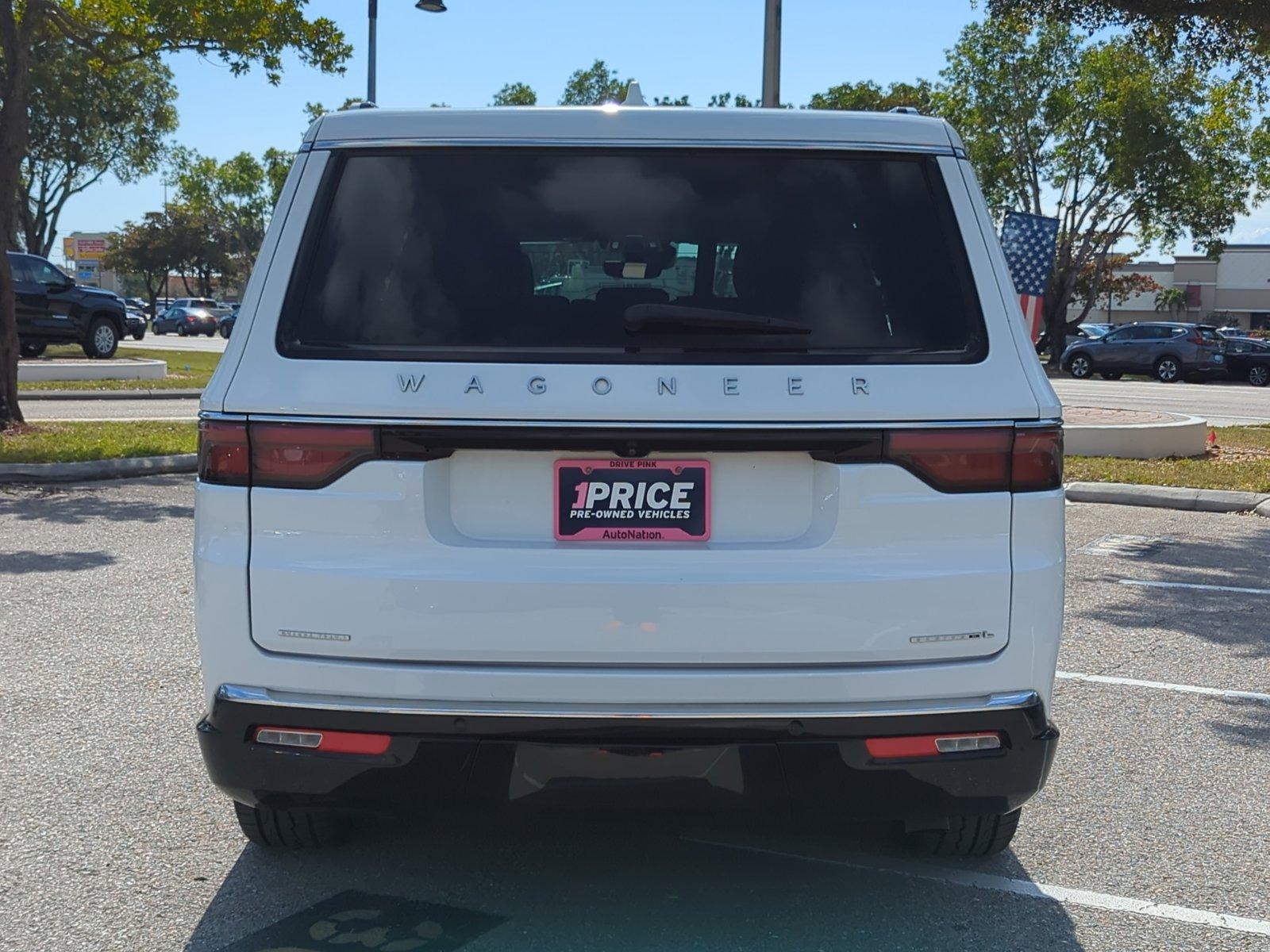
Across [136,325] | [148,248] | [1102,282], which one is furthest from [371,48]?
[148,248]

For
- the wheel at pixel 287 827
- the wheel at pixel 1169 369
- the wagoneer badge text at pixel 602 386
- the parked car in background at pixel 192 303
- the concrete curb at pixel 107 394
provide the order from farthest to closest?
the parked car in background at pixel 192 303, the wheel at pixel 1169 369, the concrete curb at pixel 107 394, the wheel at pixel 287 827, the wagoneer badge text at pixel 602 386

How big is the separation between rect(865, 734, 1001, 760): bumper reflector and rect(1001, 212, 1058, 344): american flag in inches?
416

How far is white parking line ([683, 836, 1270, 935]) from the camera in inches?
141

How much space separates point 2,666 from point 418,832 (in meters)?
2.72

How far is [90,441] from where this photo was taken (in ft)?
44.5

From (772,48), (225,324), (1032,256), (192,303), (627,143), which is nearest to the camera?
(627,143)

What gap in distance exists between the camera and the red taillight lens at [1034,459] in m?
3.16

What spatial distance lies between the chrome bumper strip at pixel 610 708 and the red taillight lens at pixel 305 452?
1.59 feet

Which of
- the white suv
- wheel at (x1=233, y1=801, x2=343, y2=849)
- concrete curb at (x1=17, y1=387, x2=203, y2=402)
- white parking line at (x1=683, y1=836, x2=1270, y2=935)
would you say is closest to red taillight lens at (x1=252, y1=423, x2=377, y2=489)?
the white suv

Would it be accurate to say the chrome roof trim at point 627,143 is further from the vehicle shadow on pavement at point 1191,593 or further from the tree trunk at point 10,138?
the tree trunk at point 10,138

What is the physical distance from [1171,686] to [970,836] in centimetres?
252

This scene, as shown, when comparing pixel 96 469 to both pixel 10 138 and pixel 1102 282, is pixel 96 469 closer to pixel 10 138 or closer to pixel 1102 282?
pixel 10 138

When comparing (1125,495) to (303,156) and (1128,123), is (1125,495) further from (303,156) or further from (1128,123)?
(1128,123)


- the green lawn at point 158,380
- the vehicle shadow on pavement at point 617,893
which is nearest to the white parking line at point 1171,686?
the vehicle shadow on pavement at point 617,893
